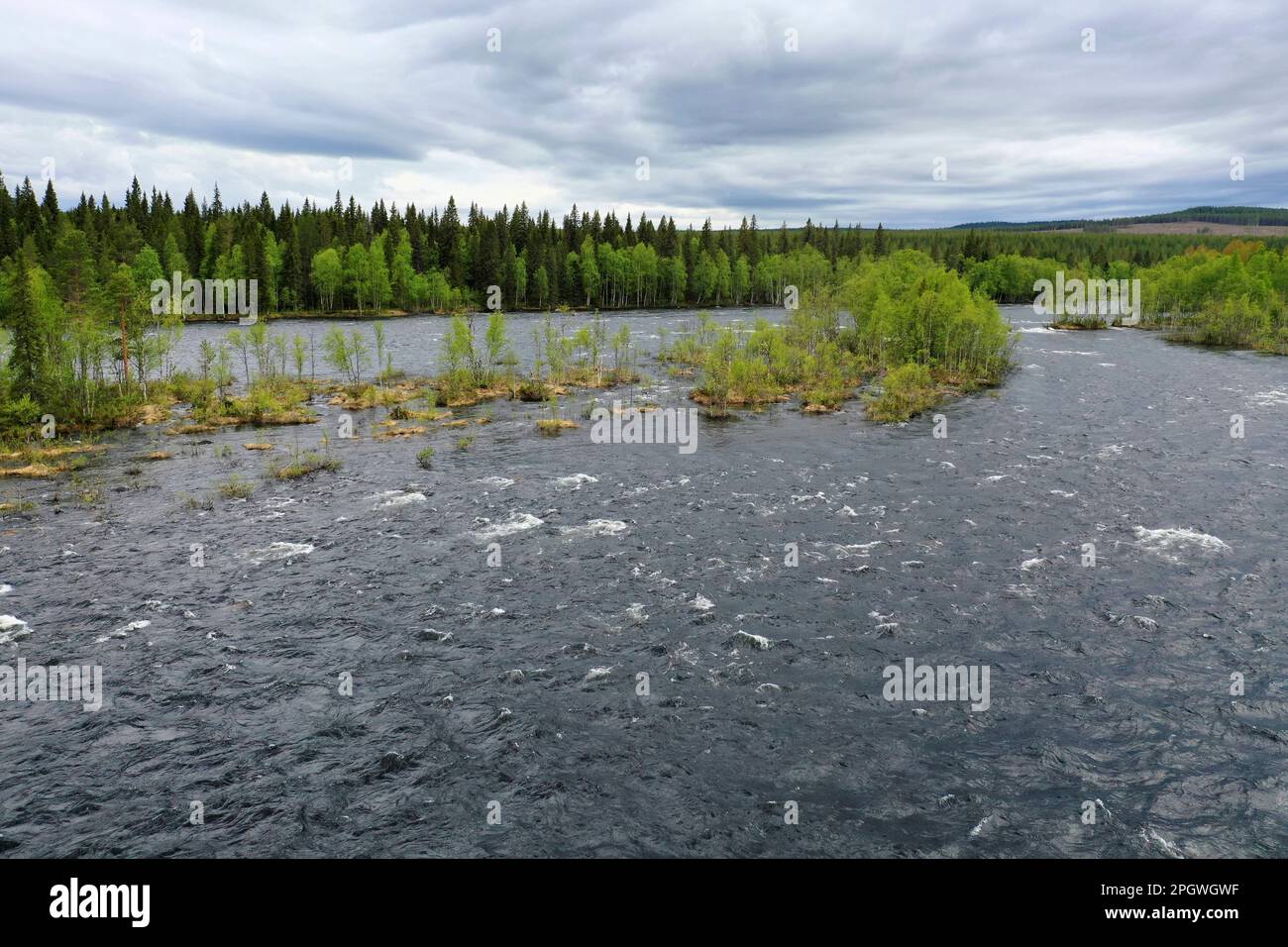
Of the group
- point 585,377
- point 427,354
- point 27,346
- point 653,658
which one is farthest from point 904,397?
point 27,346

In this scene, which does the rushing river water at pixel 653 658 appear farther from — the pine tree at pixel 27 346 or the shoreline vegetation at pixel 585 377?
the pine tree at pixel 27 346

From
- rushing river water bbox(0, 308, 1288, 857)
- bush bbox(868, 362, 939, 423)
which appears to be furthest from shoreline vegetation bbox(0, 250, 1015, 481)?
rushing river water bbox(0, 308, 1288, 857)

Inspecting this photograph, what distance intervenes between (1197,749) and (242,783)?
26006mm

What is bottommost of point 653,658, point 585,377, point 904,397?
point 653,658

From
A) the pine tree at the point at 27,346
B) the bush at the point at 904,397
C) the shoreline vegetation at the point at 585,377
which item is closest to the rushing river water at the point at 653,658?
the shoreline vegetation at the point at 585,377

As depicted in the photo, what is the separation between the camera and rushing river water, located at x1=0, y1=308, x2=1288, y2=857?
18641 millimetres

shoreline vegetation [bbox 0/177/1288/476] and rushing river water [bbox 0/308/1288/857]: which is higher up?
shoreline vegetation [bbox 0/177/1288/476]

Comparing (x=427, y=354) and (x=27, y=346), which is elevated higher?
(x=427, y=354)

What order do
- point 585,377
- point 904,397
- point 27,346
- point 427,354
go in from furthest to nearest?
point 427,354 < point 585,377 < point 904,397 < point 27,346

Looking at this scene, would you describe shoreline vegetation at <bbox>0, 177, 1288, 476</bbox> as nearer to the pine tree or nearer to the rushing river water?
the pine tree

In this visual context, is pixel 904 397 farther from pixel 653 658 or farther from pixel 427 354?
pixel 427 354

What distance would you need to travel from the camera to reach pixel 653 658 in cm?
2656

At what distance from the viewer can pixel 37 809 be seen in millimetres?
18844
